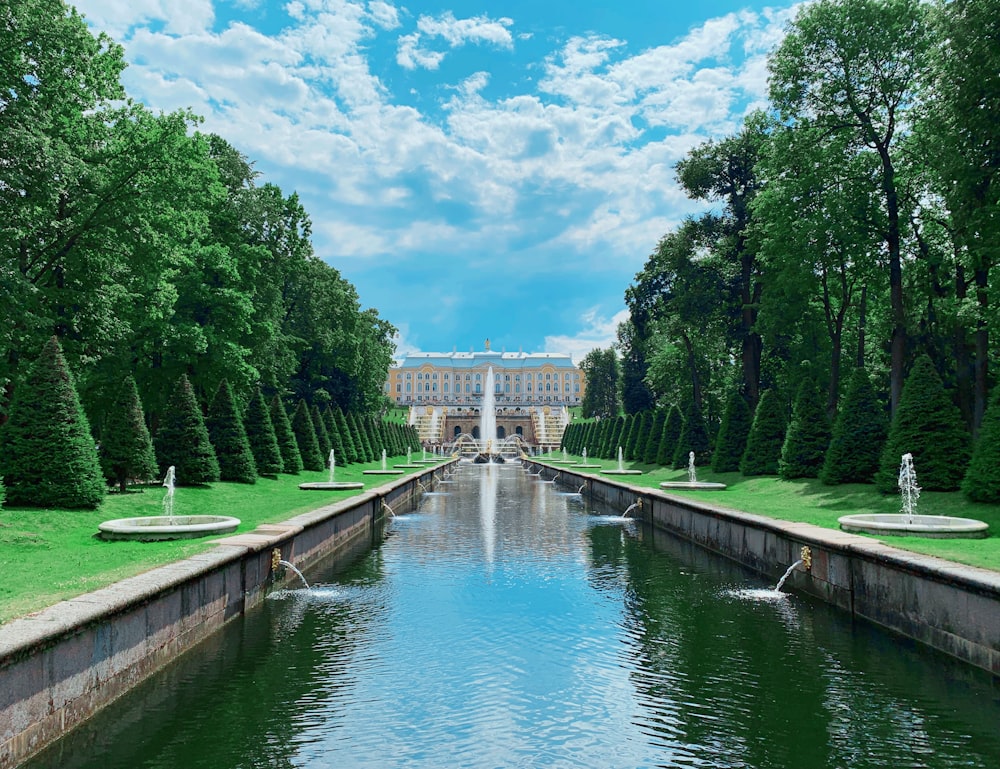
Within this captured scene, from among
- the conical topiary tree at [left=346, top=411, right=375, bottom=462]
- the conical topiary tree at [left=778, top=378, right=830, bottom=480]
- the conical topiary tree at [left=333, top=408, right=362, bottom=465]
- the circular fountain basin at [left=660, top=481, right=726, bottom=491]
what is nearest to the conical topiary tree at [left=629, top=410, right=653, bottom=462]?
the conical topiary tree at [left=346, top=411, right=375, bottom=462]

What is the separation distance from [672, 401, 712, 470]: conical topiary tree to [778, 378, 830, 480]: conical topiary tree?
8710 millimetres

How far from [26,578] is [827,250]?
2312 centimetres

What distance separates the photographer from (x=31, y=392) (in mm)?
12914

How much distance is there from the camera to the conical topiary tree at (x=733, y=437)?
26.4m

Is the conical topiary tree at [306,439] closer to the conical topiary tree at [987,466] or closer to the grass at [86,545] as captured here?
the grass at [86,545]

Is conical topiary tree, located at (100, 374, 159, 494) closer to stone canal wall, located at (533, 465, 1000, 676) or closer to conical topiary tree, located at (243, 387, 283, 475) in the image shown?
conical topiary tree, located at (243, 387, 283, 475)

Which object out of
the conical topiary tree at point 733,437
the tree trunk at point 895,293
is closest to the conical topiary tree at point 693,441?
the conical topiary tree at point 733,437

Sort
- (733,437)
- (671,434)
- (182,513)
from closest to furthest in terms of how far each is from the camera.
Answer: (182,513), (733,437), (671,434)

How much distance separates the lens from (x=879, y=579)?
26.7 feet

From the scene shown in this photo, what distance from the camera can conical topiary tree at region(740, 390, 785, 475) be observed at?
77.5 ft

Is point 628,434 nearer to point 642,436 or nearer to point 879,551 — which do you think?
point 642,436

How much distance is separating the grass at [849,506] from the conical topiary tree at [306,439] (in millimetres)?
16212

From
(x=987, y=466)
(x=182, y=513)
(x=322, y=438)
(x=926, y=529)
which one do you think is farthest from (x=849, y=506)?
(x=322, y=438)

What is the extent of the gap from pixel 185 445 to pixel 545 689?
15.1 meters
